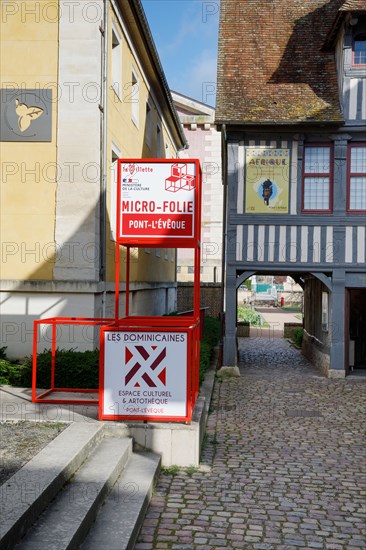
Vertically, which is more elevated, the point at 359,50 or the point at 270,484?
the point at 359,50

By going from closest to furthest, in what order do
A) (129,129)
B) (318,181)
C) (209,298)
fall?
(318,181) → (129,129) → (209,298)

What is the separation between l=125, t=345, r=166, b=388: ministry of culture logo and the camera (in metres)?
7.02

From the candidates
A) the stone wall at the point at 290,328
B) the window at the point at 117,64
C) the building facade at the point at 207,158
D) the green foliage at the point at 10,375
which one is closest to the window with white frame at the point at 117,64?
the window at the point at 117,64

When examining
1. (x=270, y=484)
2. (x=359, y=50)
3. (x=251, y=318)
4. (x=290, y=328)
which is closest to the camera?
(x=270, y=484)

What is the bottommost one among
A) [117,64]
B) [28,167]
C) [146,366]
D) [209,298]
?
[209,298]

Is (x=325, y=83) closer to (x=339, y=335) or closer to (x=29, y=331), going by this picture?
(x=339, y=335)

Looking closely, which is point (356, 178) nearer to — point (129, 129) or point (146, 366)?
point (129, 129)

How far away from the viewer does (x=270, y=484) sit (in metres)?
6.68

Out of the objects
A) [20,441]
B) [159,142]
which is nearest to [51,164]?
[20,441]

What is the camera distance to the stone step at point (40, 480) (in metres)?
4.14

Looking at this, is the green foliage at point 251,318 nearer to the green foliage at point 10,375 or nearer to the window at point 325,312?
the window at point 325,312

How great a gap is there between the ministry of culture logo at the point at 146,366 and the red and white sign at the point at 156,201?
4.40 feet

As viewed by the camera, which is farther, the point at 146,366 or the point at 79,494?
the point at 146,366

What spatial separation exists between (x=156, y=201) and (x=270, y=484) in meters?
3.52
